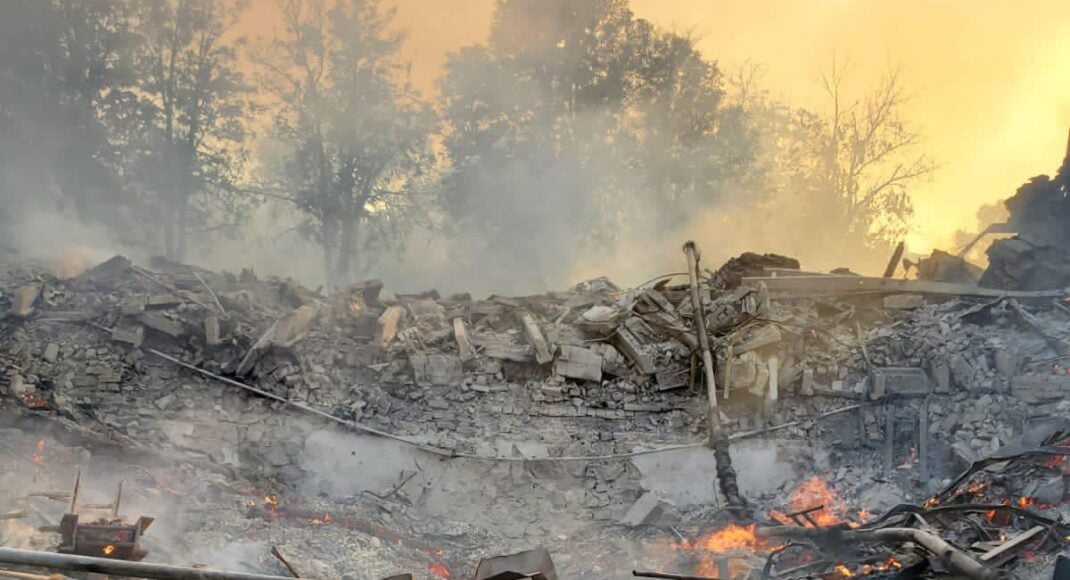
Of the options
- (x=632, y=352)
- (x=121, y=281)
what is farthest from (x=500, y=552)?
(x=121, y=281)

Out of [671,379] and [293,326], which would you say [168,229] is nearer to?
[293,326]

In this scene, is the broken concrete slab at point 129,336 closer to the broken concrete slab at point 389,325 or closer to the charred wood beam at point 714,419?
the broken concrete slab at point 389,325

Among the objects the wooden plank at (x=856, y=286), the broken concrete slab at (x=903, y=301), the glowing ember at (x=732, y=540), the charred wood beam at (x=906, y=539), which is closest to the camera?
Result: the charred wood beam at (x=906, y=539)

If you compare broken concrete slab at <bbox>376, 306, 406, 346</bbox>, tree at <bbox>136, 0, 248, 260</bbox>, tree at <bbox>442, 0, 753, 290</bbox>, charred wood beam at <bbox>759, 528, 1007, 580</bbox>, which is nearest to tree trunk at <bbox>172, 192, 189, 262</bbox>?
tree at <bbox>136, 0, 248, 260</bbox>

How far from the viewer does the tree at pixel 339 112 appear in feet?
61.7

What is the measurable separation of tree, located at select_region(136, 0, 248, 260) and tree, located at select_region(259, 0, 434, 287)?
3.76ft

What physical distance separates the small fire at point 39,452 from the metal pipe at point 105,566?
4885mm

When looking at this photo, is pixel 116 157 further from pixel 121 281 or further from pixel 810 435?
pixel 810 435

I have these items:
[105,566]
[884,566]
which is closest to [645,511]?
[884,566]

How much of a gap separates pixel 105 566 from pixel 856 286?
10.9 m

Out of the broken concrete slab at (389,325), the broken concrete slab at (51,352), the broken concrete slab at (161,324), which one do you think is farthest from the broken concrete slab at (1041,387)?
the broken concrete slab at (51,352)

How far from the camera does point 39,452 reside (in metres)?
7.50

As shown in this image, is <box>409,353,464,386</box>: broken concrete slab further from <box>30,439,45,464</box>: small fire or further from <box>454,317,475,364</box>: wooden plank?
<box>30,439,45,464</box>: small fire

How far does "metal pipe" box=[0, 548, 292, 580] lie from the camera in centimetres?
317
